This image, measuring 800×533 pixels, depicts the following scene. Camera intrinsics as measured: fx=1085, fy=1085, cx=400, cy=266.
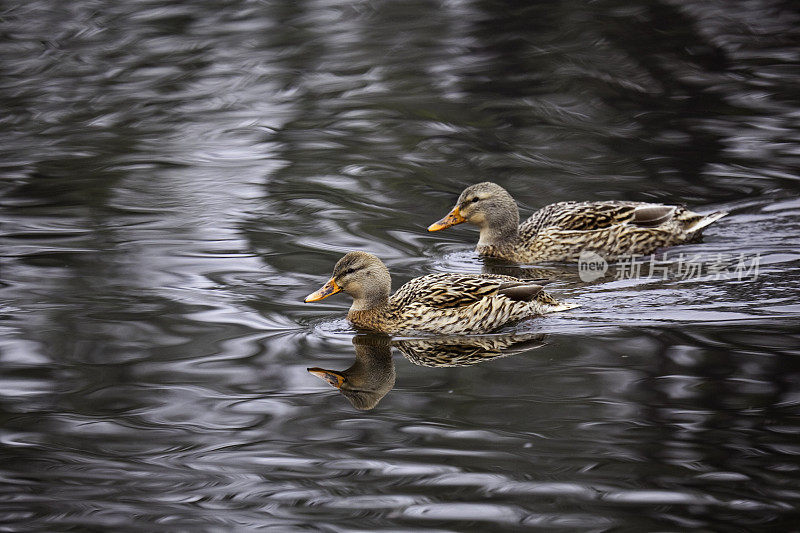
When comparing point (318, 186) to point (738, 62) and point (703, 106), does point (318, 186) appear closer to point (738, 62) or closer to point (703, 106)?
point (703, 106)

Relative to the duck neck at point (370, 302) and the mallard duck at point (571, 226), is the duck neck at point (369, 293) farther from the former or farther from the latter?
the mallard duck at point (571, 226)

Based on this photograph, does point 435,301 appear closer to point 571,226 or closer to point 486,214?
point 486,214

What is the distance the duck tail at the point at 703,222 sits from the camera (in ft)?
30.8

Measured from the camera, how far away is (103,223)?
33.7 feet

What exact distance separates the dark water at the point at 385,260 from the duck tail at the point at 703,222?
0.55 feet

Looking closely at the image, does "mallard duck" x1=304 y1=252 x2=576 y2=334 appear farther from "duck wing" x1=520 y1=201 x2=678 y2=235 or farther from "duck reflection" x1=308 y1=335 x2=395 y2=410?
"duck wing" x1=520 y1=201 x2=678 y2=235

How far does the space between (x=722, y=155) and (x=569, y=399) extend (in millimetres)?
6153

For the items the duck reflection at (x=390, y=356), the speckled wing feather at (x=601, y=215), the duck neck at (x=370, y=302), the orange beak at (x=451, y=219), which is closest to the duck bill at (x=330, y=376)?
the duck reflection at (x=390, y=356)

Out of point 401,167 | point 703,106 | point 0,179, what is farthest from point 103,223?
point 703,106

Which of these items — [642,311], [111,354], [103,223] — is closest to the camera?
[111,354]

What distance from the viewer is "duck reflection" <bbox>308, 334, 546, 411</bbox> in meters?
6.43

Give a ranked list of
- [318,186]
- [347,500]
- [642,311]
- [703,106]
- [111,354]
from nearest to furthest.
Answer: [347,500] < [111,354] < [642,311] < [318,186] < [703,106]

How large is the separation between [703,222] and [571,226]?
3.71 ft

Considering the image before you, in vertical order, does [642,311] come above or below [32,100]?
below
